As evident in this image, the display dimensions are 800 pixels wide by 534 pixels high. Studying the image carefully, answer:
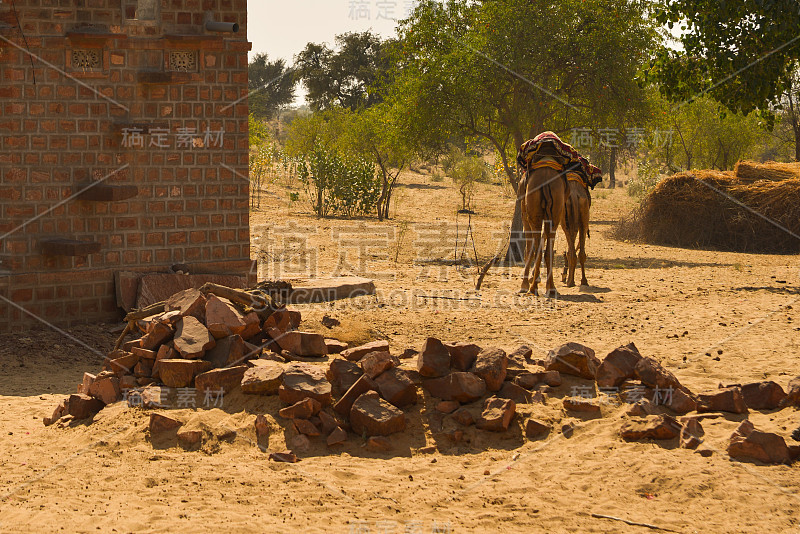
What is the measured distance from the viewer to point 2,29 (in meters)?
8.14

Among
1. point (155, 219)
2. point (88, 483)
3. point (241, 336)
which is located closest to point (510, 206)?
point (155, 219)

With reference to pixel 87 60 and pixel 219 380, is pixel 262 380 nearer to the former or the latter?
pixel 219 380

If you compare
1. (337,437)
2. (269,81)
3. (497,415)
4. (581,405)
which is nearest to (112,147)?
(337,437)

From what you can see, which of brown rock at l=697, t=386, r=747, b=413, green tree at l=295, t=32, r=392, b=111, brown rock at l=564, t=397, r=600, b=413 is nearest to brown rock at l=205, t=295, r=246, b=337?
brown rock at l=564, t=397, r=600, b=413

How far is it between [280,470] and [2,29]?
5.96 m

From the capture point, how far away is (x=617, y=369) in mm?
5770

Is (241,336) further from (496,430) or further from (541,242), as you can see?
(541,242)

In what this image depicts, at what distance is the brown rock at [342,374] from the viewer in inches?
227

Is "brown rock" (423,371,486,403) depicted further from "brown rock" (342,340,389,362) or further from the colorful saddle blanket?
the colorful saddle blanket

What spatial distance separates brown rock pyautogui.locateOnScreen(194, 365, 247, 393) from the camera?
19.1ft

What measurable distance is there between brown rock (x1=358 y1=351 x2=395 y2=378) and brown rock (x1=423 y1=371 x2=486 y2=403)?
39cm

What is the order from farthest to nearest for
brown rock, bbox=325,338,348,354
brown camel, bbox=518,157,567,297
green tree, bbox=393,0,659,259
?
green tree, bbox=393,0,659,259 < brown camel, bbox=518,157,567,297 < brown rock, bbox=325,338,348,354

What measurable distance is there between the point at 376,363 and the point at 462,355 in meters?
0.67

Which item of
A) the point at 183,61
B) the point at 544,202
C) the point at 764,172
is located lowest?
the point at 544,202
